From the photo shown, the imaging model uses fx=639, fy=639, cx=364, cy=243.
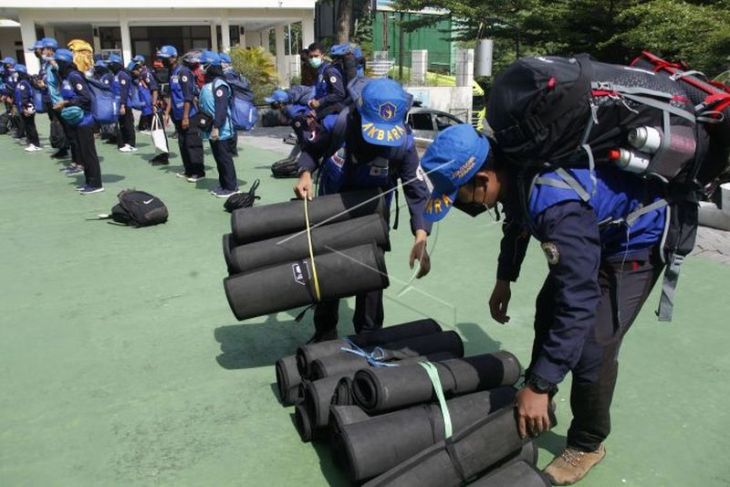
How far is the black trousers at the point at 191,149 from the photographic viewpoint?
9.08 meters

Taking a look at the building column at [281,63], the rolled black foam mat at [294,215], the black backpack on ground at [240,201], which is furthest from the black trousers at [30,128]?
the building column at [281,63]

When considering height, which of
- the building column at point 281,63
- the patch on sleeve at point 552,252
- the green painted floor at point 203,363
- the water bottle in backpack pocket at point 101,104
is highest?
the patch on sleeve at point 552,252

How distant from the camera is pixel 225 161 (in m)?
8.10

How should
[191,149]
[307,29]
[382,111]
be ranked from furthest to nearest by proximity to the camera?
[307,29]
[191,149]
[382,111]

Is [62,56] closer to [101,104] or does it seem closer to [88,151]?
[101,104]

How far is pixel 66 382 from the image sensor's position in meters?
3.56

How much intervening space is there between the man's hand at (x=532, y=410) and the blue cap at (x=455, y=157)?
2.51 ft

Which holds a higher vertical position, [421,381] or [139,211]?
[421,381]

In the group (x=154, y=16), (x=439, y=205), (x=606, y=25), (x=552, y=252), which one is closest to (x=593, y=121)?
(x=552, y=252)

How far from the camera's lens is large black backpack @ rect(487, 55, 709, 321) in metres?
2.06

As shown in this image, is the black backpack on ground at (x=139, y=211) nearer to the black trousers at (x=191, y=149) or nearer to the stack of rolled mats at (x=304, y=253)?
the black trousers at (x=191, y=149)

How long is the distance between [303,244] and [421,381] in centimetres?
103

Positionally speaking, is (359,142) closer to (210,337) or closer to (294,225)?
(294,225)

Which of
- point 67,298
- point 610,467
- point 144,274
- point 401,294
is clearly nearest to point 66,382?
point 67,298
